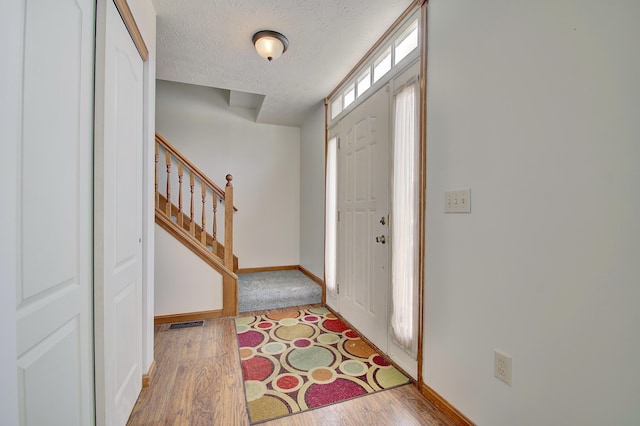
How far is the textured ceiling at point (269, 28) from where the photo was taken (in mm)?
1796

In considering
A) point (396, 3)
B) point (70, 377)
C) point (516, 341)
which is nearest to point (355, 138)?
point (396, 3)

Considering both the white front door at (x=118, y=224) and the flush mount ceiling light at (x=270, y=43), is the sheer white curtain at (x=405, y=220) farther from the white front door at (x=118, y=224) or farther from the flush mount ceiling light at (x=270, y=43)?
the white front door at (x=118, y=224)

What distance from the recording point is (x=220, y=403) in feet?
5.24

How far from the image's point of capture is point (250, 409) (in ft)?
5.06

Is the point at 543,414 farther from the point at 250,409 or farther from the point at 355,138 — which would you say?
the point at 355,138

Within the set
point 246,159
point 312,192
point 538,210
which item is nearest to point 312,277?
point 312,192

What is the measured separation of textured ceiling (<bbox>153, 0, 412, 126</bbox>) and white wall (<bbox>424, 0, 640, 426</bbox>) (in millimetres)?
646

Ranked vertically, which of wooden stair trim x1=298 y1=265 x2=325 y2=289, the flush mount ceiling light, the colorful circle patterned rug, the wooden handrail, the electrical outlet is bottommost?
the colorful circle patterned rug

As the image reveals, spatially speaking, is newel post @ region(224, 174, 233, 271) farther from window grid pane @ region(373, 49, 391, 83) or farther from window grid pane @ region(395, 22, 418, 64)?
window grid pane @ region(395, 22, 418, 64)

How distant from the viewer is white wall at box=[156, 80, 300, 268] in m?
3.91

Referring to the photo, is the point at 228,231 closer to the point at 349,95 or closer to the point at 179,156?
the point at 179,156

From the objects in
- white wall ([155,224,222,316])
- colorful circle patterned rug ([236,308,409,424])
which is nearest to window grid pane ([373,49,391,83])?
colorful circle patterned rug ([236,308,409,424])

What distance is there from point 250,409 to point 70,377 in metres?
0.95

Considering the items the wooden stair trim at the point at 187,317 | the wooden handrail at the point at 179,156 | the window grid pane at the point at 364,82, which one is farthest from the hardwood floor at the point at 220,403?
the window grid pane at the point at 364,82
